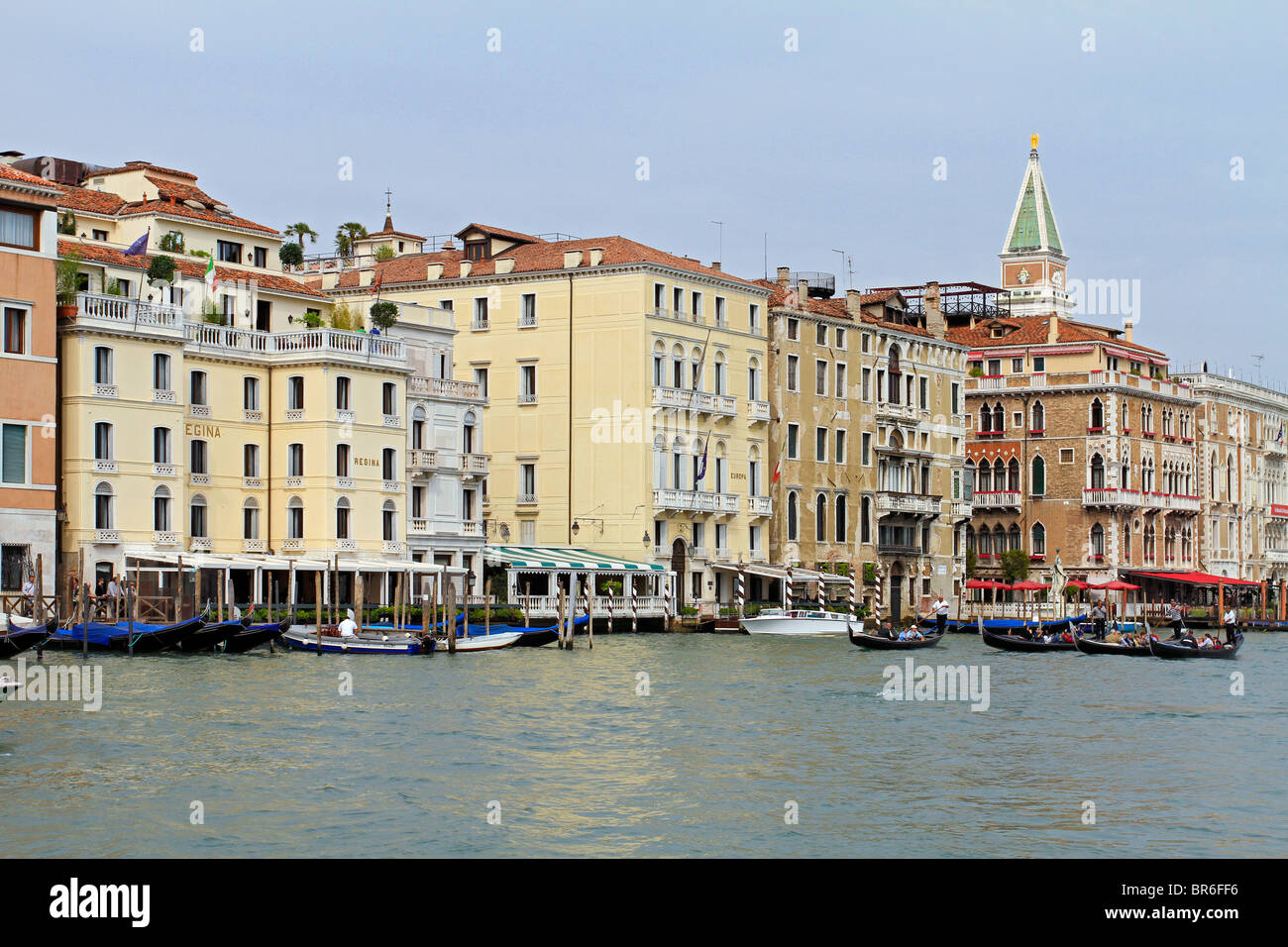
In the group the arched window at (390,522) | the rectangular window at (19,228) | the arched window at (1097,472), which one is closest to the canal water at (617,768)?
the rectangular window at (19,228)

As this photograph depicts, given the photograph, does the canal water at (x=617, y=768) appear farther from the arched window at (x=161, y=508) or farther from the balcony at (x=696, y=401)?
the balcony at (x=696, y=401)

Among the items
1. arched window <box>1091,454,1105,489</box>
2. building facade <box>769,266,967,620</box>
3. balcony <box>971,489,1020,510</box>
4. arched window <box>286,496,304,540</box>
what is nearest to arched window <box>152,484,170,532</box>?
arched window <box>286,496,304,540</box>

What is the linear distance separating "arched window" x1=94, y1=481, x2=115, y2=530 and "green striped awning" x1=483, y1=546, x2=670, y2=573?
37.9 feet

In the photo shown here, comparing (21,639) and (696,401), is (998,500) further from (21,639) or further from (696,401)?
(21,639)

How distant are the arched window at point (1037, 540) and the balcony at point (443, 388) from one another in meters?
31.2

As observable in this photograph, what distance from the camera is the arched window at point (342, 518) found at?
4197 centimetres

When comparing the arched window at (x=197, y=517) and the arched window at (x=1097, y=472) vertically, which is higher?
the arched window at (x=1097, y=472)

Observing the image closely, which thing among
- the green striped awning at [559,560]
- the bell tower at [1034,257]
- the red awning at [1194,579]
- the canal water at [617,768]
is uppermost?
the bell tower at [1034,257]

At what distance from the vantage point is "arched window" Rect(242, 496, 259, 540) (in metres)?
41.3

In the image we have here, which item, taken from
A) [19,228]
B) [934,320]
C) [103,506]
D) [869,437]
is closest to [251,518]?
[103,506]
